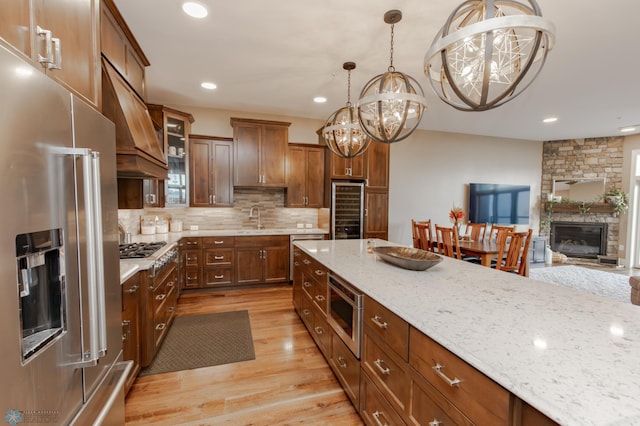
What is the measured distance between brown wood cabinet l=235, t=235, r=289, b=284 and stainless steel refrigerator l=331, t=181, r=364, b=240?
0.92 metres

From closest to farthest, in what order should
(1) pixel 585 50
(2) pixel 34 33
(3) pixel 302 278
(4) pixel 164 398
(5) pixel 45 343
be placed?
(5) pixel 45 343, (2) pixel 34 33, (4) pixel 164 398, (1) pixel 585 50, (3) pixel 302 278

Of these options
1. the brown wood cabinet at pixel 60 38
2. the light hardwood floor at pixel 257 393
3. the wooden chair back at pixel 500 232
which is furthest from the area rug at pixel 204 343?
the wooden chair back at pixel 500 232

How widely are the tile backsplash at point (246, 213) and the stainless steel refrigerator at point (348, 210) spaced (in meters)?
0.32

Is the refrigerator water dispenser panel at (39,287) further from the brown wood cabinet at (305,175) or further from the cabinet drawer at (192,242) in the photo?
the brown wood cabinet at (305,175)

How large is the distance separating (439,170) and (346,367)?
5.13m

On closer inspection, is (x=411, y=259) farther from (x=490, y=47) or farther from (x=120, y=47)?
(x=120, y=47)

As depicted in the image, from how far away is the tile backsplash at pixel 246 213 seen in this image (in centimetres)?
450

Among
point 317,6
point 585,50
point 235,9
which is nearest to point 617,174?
point 585,50

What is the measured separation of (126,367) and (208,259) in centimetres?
276

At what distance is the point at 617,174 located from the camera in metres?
6.14

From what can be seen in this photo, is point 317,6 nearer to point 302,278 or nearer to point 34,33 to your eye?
point 34,33

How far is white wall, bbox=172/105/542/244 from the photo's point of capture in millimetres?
5777

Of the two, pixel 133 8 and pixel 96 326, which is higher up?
pixel 133 8

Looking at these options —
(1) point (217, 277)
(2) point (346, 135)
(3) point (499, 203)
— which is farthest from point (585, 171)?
(1) point (217, 277)
